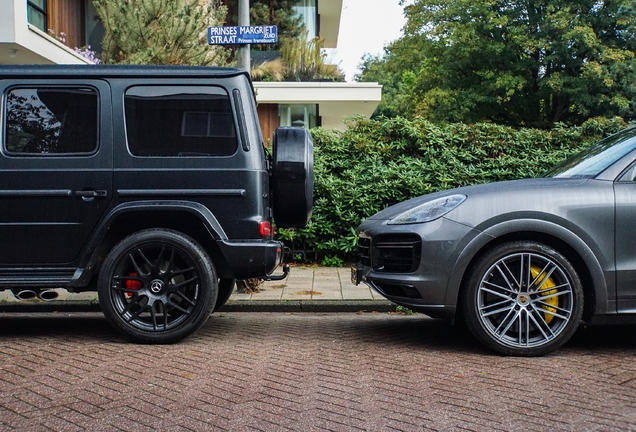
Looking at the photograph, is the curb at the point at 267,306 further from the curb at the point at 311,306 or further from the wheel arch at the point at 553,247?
the wheel arch at the point at 553,247

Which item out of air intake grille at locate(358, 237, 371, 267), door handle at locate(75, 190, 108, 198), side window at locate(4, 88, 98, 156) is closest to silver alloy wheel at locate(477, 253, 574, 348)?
air intake grille at locate(358, 237, 371, 267)

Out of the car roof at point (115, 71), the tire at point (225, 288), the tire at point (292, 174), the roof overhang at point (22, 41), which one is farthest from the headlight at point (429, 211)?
the roof overhang at point (22, 41)

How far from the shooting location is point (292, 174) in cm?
573

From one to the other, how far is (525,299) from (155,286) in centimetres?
270

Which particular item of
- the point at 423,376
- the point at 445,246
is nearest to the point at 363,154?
the point at 445,246

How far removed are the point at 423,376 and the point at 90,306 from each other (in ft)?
13.7

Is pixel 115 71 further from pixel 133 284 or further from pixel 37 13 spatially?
pixel 37 13

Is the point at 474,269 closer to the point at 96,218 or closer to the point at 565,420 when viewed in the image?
the point at 565,420

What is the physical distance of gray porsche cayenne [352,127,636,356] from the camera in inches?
195

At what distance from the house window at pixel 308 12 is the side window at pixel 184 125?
2128cm

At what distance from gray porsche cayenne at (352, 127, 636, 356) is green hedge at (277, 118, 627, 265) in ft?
15.3

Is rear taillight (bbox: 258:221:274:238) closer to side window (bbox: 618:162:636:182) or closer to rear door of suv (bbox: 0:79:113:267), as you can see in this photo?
rear door of suv (bbox: 0:79:113:267)

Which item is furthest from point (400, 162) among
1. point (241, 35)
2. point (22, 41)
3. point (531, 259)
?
point (22, 41)

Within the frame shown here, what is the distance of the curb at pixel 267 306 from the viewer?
7360mm
